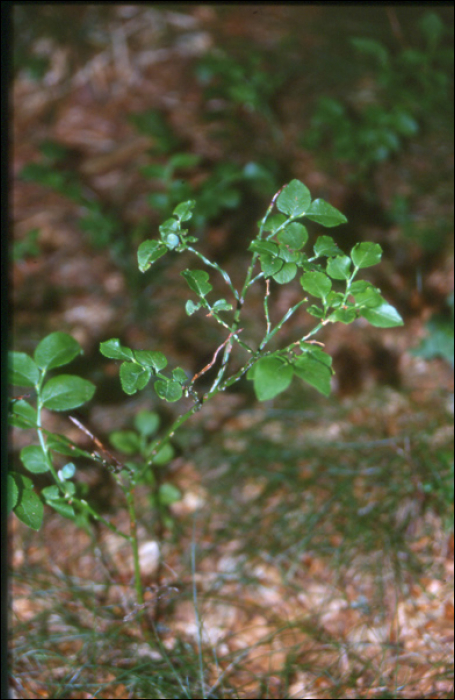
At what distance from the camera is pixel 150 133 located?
249cm

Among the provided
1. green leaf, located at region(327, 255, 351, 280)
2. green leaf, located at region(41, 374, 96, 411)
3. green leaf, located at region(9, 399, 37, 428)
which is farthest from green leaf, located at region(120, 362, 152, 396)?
green leaf, located at region(327, 255, 351, 280)

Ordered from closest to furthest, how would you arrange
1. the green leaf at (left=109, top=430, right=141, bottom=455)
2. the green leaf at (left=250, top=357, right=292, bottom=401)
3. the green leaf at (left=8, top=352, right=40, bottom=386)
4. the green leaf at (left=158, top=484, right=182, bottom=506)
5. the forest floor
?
the green leaf at (left=250, top=357, right=292, bottom=401) → the green leaf at (left=8, top=352, right=40, bottom=386) → the forest floor → the green leaf at (left=109, top=430, right=141, bottom=455) → the green leaf at (left=158, top=484, right=182, bottom=506)

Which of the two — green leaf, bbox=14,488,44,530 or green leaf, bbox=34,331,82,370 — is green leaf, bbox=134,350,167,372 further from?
green leaf, bbox=14,488,44,530

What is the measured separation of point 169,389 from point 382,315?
389 millimetres

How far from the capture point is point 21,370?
107cm

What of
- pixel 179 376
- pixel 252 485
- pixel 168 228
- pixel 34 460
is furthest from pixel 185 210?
pixel 252 485

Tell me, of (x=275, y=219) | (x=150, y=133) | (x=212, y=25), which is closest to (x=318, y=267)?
(x=275, y=219)

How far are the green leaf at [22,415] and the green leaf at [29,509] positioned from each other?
0.13 meters

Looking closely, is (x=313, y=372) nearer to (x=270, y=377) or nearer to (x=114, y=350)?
(x=270, y=377)

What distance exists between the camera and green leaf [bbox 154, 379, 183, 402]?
96 cm

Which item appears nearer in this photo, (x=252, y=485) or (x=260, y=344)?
(x=260, y=344)

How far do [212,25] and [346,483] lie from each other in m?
3.08

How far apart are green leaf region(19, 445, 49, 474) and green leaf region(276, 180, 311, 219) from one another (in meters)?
0.67

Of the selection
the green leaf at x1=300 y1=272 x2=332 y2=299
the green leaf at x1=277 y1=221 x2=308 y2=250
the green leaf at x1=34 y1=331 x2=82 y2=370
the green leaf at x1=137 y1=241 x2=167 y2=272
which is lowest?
the green leaf at x1=34 y1=331 x2=82 y2=370
